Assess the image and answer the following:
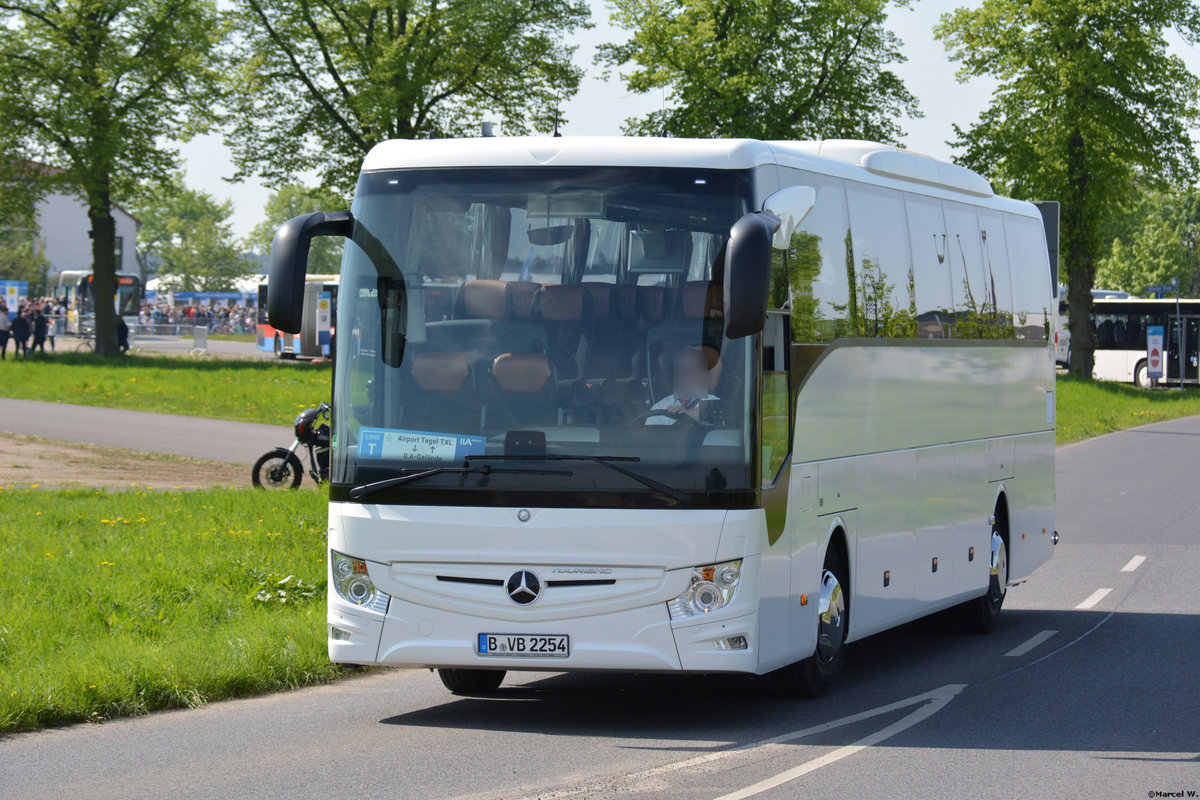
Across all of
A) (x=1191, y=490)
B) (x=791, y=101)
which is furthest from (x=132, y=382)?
(x=1191, y=490)

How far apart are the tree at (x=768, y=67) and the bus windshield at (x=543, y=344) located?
39.0 m

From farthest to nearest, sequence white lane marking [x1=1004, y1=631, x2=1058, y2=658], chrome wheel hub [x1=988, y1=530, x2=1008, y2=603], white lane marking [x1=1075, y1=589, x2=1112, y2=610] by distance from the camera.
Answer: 1. white lane marking [x1=1075, y1=589, x2=1112, y2=610]
2. chrome wheel hub [x1=988, y1=530, x2=1008, y2=603]
3. white lane marking [x1=1004, y1=631, x2=1058, y2=658]

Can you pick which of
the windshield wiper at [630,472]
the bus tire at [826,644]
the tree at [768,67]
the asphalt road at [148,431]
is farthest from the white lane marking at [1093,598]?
the tree at [768,67]

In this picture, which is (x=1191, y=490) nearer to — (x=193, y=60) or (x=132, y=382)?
(x=132, y=382)

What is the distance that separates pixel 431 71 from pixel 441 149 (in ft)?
137

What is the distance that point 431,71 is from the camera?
1955 inches

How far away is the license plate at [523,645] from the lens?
8.27 meters

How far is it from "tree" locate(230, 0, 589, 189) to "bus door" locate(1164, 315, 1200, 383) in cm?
2516

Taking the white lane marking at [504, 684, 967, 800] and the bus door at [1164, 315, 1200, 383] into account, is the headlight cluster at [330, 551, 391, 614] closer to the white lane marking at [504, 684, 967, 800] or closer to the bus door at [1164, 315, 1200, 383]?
the white lane marking at [504, 684, 967, 800]

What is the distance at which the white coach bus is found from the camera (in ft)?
26.9

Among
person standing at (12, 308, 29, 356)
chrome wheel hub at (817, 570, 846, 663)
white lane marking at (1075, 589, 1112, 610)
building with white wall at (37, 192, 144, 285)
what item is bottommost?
white lane marking at (1075, 589, 1112, 610)

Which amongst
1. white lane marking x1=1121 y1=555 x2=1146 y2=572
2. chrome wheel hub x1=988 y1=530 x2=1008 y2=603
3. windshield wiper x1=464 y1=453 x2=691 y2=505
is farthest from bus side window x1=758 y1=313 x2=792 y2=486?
white lane marking x1=1121 y1=555 x2=1146 y2=572

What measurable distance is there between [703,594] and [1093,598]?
305 inches

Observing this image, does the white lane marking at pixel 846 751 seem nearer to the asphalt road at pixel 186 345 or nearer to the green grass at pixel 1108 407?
the green grass at pixel 1108 407
